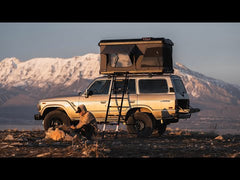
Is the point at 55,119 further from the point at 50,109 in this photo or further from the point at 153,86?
the point at 153,86

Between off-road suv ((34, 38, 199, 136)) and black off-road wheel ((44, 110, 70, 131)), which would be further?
black off-road wheel ((44, 110, 70, 131))

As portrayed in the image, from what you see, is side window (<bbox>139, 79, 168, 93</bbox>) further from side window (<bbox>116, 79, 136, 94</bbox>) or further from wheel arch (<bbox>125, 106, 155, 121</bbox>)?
wheel arch (<bbox>125, 106, 155, 121</bbox>)

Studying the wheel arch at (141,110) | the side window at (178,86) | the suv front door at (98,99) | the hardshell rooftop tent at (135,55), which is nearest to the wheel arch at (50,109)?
the suv front door at (98,99)

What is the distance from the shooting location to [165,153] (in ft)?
44.1

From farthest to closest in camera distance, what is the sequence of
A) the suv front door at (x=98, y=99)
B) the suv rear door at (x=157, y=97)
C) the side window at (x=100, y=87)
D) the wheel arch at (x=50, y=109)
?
1. the wheel arch at (x=50, y=109)
2. the side window at (x=100, y=87)
3. the suv front door at (x=98, y=99)
4. the suv rear door at (x=157, y=97)

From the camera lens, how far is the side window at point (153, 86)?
1916cm

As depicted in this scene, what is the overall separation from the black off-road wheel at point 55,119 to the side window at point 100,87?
1.34 m

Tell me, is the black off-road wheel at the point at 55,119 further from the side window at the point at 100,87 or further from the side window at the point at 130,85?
the side window at the point at 130,85

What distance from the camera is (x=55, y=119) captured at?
1994cm

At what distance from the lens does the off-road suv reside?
19.1m

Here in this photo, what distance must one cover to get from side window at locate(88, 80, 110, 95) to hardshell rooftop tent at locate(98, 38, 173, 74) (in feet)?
1.37

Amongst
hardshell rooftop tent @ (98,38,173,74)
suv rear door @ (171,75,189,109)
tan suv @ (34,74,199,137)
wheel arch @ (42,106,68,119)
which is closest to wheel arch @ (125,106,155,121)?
tan suv @ (34,74,199,137)

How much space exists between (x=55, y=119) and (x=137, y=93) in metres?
3.16
